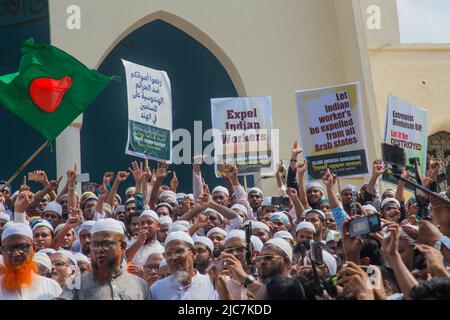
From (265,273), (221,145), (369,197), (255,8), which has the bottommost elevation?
(265,273)

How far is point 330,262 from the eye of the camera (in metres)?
8.33

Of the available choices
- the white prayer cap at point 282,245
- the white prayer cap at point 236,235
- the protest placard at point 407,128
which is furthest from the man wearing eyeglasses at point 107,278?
the protest placard at point 407,128

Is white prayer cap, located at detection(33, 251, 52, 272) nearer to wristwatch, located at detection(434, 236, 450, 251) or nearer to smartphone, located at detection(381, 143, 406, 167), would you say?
smartphone, located at detection(381, 143, 406, 167)

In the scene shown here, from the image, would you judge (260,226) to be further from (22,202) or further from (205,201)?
(22,202)

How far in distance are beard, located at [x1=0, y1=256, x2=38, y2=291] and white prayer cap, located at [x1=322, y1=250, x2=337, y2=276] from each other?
6.60 ft

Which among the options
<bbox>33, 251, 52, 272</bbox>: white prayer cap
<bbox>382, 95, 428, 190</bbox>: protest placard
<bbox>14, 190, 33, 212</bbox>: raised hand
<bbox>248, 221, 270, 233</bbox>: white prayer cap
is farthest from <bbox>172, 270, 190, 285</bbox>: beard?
<bbox>382, 95, 428, 190</bbox>: protest placard

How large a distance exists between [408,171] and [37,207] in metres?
4.38

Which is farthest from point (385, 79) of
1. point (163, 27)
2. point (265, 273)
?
point (265, 273)

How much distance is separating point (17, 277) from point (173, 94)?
12.7 meters

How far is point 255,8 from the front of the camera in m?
18.5

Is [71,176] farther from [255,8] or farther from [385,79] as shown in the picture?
[385,79]

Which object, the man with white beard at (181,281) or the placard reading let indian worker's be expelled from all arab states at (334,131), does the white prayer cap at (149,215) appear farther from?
the placard reading let indian worker's be expelled from all arab states at (334,131)

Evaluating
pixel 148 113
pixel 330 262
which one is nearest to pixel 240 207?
pixel 148 113

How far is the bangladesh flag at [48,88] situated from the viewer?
42.4ft
